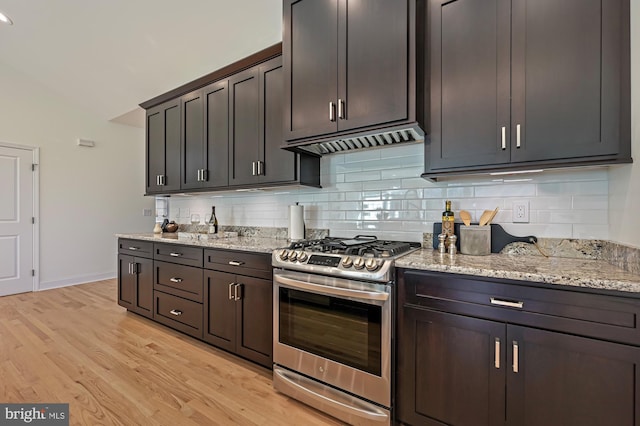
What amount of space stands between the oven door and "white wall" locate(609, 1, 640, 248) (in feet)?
3.78

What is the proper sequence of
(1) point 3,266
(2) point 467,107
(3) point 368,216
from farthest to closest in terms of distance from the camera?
(1) point 3,266 < (3) point 368,216 < (2) point 467,107

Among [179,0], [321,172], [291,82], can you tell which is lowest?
[321,172]

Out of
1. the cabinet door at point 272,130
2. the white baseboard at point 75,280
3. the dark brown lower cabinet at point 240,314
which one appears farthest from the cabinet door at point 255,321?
the white baseboard at point 75,280

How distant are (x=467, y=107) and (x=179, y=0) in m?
2.65

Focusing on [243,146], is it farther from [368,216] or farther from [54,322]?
[54,322]

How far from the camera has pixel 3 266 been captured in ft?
14.3

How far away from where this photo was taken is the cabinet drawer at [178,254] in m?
2.68

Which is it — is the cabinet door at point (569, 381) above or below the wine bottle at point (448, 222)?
below

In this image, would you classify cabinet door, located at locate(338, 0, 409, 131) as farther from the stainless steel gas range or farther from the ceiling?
the ceiling

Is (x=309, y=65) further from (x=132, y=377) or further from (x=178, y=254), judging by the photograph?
(x=132, y=377)

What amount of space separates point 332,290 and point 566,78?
5.26ft

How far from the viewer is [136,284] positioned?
333 centimetres

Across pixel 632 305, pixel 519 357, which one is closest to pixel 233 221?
pixel 519 357

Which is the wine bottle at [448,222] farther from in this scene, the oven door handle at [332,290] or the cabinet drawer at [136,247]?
the cabinet drawer at [136,247]
